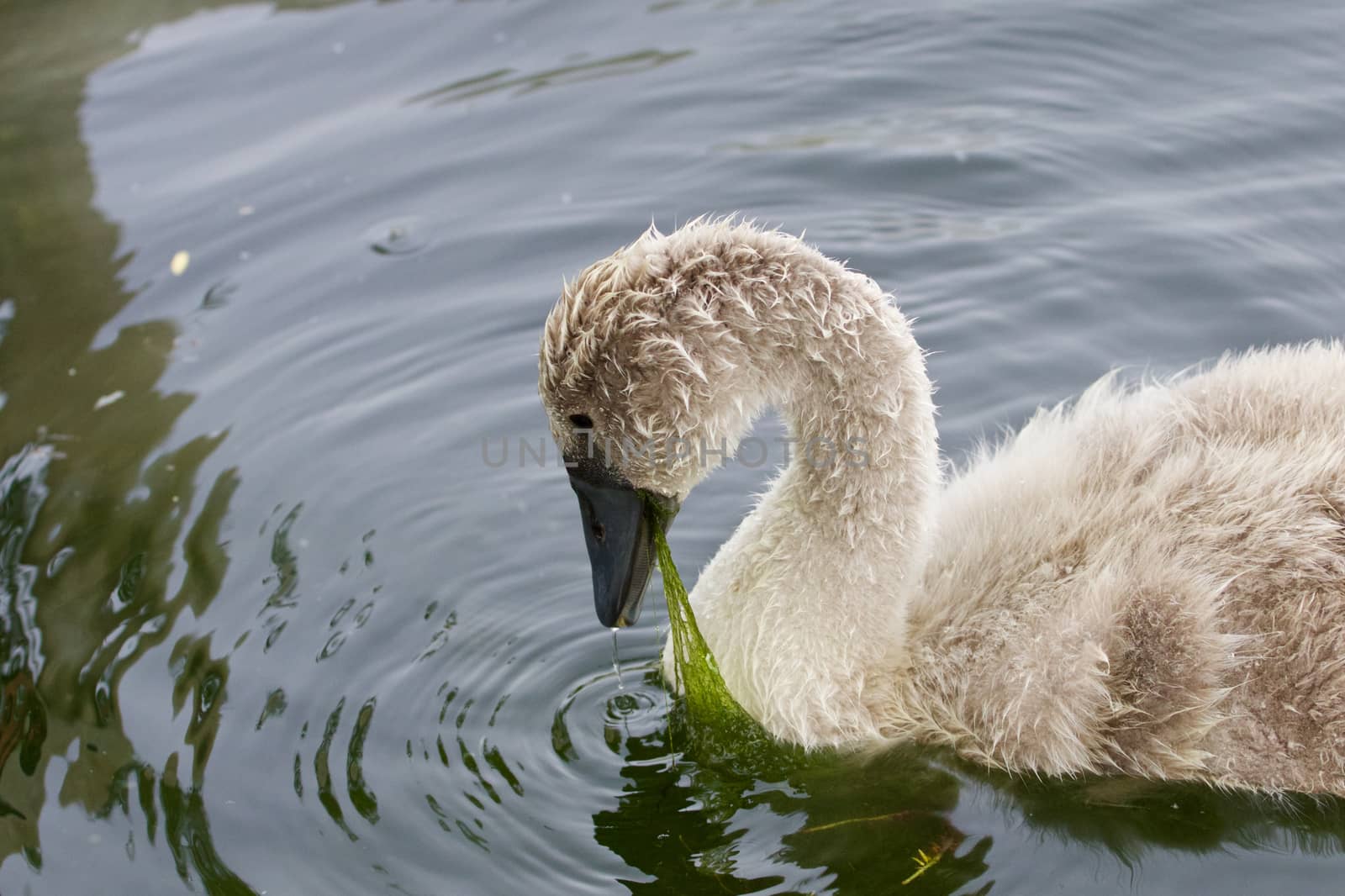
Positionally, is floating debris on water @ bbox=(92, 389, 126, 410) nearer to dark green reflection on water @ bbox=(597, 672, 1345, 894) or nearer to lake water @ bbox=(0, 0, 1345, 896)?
lake water @ bbox=(0, 0, 1345, 896)

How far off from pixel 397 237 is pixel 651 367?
3.94 m

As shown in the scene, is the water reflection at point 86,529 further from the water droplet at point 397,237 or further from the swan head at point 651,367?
the swan head at point 651,367

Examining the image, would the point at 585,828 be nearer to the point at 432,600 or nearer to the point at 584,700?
the point at 584,700

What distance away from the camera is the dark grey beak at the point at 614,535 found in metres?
4.44

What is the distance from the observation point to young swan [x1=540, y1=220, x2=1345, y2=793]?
4246mm

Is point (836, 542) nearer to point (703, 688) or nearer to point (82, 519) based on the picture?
point (703, 688)

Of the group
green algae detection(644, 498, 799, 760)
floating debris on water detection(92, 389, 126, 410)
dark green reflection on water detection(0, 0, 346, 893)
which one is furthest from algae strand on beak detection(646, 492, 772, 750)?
floating debris on water detection(92, 389, 126, 410)

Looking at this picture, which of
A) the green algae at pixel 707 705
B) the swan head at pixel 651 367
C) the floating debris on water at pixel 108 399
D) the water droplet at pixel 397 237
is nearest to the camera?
the swan head at pixel 651 367

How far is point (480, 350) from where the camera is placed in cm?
691

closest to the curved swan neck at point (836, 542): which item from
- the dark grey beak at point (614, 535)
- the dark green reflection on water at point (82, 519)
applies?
the dark grey beak at point (614, 535)

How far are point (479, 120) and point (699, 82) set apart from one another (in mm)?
1301

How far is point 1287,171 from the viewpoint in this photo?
7.49 meters

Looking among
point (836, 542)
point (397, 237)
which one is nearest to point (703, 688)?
point (836, 542)

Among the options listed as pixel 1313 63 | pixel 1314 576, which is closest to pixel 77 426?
pixel 1314 576
